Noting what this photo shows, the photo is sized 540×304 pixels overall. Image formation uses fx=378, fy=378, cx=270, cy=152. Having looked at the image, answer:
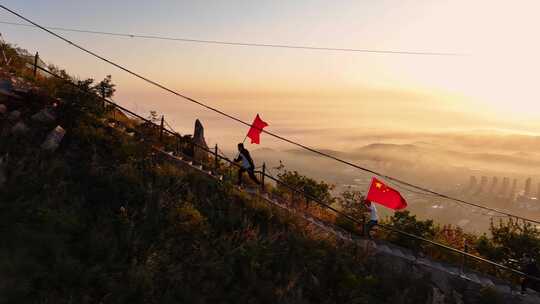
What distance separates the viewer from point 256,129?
15.3 m

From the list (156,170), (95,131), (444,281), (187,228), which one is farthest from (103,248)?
(444,281)

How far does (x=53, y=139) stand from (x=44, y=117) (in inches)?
65.0

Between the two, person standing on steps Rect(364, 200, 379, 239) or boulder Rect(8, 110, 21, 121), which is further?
person standing on steps Rect(364, 200, 379, 239)

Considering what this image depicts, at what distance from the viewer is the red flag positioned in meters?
15.2

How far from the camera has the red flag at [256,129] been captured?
599 inches

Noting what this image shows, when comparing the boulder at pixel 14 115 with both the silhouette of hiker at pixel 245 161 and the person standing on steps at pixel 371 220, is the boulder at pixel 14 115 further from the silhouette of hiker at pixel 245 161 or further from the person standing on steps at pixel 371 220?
the person standing on steps at pixel 371 220

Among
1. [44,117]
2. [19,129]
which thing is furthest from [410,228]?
[19,129]

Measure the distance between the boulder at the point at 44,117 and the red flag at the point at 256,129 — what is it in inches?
289

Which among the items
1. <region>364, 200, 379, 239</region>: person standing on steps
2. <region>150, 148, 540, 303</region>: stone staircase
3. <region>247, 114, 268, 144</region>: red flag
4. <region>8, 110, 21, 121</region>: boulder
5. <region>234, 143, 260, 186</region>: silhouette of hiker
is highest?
<region>247, 114, 268, 144</region>: red flag

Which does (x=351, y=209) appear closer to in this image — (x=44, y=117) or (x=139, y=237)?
(x=139, y=237)

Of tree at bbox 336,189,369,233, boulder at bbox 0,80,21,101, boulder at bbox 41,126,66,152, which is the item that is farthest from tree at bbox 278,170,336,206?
boulder at bbox 0,80,21,101

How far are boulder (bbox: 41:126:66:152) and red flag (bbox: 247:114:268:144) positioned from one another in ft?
22.4

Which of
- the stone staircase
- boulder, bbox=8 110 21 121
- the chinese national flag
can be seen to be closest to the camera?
the stone staircase

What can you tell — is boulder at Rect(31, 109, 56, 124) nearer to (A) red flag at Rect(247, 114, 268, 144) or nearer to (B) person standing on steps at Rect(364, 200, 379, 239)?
(A) red flag at Rect(247, 114, 268, 144)
